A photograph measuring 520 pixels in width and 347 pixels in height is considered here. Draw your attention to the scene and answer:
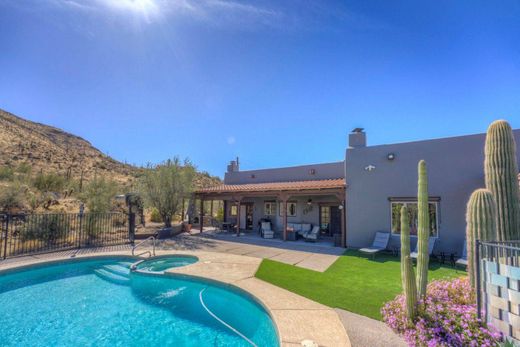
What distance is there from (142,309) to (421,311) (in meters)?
6.31

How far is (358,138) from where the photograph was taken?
1284cm

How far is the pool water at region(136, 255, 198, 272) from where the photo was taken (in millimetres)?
9564

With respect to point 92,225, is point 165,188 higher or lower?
A: higher

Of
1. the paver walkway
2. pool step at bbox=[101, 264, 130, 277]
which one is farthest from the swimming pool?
the paver walkway

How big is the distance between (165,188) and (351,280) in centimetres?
1329

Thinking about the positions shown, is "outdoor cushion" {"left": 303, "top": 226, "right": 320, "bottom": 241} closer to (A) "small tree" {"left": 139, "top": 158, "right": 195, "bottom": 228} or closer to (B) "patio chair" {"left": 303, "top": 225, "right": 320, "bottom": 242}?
(B) "patio chair" {"left": 303, "top": 225, "right": 320, "bottom": 242}

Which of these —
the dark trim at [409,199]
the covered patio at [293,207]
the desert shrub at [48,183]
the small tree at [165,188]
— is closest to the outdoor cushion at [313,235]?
the covered patio at [293,207]

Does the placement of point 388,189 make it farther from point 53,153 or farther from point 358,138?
point 53,153

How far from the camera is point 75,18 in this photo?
9820mm

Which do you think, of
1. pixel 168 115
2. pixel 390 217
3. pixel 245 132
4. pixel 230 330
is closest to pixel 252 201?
pixel 245 132

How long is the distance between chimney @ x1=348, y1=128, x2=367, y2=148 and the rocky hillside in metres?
28.0

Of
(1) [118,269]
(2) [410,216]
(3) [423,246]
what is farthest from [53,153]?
(3) [423,246]

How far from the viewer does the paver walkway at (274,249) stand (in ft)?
32.0

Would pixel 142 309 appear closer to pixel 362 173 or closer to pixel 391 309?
pixel 391 309
